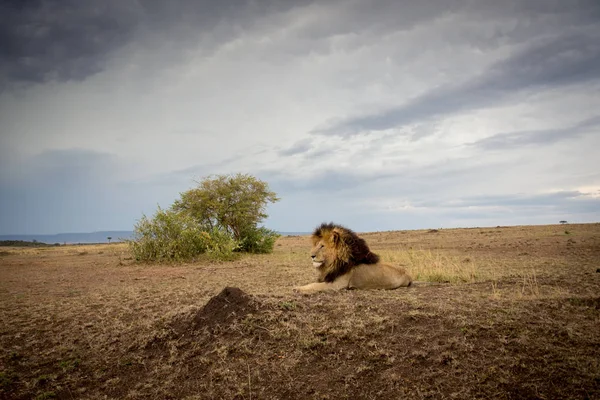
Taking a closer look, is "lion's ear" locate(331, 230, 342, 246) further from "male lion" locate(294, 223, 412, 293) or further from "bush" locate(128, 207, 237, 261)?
"bush" locate(128, 207, 237, 261)

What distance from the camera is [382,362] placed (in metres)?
4.82

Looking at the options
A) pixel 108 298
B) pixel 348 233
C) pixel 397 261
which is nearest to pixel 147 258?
pixel 108 298

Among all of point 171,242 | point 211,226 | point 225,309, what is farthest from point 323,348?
point 211,226

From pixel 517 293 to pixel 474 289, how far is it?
1.00 meters

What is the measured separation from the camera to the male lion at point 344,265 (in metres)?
8.26

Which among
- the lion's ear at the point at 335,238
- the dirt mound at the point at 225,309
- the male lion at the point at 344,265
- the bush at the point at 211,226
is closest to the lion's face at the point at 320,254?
the male lion at the point at 344,265

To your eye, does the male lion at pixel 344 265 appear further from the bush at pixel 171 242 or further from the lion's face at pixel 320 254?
the bush at pixel 171 242

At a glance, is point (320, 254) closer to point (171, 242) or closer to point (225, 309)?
point (225, 309)

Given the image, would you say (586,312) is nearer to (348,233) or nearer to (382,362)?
(382,362)

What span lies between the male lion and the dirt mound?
1.99 m

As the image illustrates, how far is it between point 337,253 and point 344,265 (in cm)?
32

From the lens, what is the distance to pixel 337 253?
8266mm

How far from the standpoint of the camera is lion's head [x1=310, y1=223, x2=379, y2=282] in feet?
27.1

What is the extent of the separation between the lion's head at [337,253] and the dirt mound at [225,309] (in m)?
2.26
